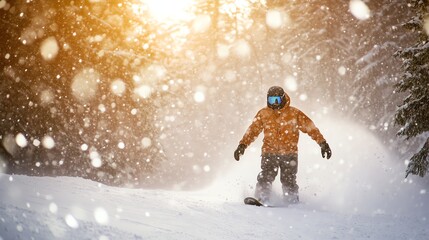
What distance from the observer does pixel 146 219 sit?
382cm

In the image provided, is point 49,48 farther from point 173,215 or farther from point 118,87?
point 173,215

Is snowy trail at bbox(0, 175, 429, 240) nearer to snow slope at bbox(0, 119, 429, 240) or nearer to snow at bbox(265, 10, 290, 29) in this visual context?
snow slope at bbox(0, 119, 429, 240)

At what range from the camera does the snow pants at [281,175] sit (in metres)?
7.86

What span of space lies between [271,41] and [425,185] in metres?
17.4

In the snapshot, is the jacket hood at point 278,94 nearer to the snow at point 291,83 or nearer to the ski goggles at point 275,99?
the ski goggles at point 275,99

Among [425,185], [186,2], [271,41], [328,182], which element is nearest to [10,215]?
[186,2]

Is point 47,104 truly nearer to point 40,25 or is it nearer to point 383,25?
point 40,25

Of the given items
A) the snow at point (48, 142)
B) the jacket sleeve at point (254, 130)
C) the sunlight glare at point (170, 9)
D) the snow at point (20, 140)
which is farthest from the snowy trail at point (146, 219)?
the sunlight glare at point (170, 9)

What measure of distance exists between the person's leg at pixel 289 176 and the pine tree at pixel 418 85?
270cm

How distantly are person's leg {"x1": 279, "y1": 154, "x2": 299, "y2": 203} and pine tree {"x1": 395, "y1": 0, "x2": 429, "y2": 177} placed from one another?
106 inches

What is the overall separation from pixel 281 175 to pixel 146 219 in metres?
4.72

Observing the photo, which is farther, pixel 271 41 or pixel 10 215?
pixel 271 41

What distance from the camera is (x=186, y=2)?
11.1m

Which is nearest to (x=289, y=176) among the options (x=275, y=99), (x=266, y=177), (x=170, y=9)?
(x=266, y=177)
